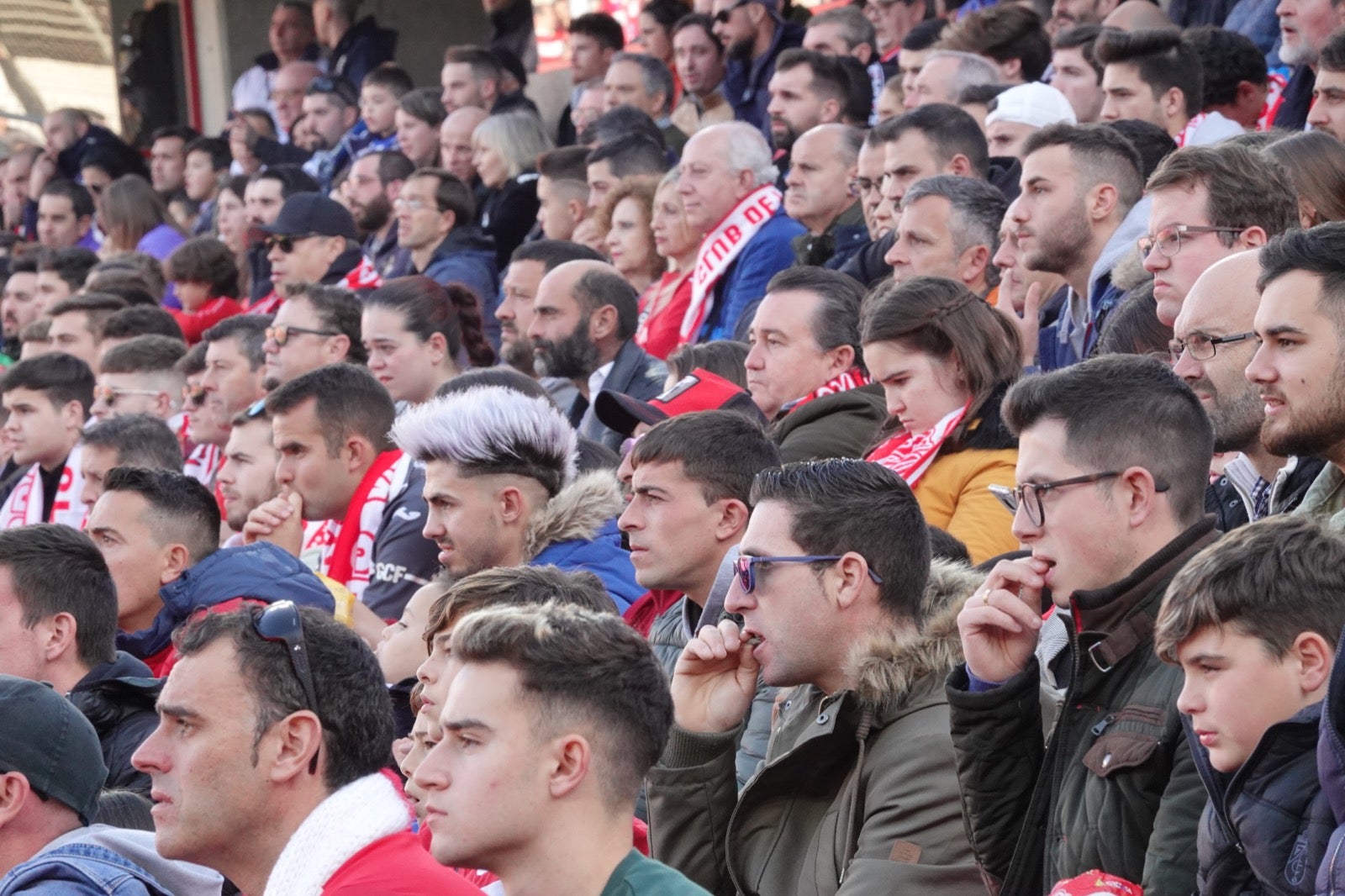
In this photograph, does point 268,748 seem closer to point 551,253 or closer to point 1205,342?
point 1205,342

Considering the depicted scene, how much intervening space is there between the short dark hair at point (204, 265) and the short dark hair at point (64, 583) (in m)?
6.47

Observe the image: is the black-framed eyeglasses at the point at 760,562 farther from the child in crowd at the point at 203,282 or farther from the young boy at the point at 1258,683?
the child in crowd at the point at 203,282

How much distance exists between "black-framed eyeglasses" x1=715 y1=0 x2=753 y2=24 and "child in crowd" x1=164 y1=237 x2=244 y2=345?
138 inches

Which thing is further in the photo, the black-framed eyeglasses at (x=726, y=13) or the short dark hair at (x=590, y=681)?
the black-framed eyeglasses at (x=726, y=13)

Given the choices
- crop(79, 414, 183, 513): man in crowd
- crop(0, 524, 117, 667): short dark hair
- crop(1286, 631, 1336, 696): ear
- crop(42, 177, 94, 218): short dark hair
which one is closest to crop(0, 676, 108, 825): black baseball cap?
crop(0, 524, 117, 667): short dark hair

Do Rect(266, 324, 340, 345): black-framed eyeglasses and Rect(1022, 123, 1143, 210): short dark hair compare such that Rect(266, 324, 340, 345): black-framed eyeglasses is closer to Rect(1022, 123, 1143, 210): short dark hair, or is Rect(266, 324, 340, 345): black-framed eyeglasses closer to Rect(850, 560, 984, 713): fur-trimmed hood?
Rect(1022, 123, 1143, 210): short dark hair

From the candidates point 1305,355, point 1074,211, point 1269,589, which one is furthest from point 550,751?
point 1074,211

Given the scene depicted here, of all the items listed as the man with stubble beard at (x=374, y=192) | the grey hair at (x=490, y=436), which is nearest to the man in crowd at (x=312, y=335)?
the grey hair at (x=490, y=436)

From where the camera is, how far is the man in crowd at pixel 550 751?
10.2 feet

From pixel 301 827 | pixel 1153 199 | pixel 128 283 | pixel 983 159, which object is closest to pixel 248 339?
pixel 128 283

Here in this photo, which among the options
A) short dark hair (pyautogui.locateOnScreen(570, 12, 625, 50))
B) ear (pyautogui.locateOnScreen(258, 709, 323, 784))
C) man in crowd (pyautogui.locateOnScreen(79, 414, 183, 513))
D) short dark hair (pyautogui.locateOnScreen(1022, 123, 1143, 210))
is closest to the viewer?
ear (pyautogui.locateOnScreen(258, 709, 323, 784))

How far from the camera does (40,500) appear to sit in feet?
30.0

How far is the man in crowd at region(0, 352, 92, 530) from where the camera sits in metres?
9.21

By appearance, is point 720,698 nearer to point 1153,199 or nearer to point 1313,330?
point 1313,330
